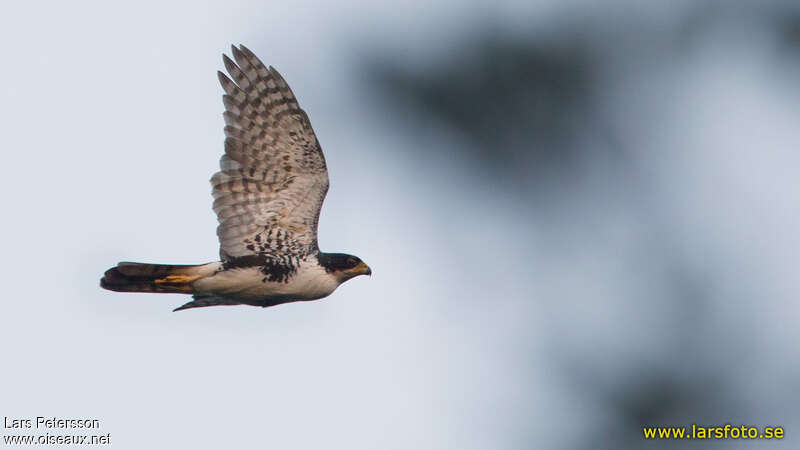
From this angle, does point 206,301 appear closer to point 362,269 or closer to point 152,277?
point 152,277

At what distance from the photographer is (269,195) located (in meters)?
9.84

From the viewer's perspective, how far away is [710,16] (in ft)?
43.2

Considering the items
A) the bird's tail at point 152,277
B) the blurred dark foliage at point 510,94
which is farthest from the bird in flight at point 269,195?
the blurred dark foliage at point 510,94

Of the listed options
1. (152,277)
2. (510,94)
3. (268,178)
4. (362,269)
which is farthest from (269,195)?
(510,94)

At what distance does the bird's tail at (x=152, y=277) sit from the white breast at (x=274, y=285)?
9 centimetres

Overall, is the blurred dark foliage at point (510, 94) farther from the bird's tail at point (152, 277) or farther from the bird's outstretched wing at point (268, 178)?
the bird's tail at point (152, 277)

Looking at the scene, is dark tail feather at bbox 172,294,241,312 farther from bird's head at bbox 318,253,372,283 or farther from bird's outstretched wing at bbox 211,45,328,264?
bird's head at bbox 318,253,372,283

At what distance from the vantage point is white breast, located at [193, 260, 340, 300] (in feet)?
31.4

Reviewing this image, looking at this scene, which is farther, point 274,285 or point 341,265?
point 341,265

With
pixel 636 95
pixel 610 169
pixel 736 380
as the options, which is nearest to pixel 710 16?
pixel 636 95

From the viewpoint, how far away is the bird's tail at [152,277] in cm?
941

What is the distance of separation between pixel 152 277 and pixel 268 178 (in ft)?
3.41

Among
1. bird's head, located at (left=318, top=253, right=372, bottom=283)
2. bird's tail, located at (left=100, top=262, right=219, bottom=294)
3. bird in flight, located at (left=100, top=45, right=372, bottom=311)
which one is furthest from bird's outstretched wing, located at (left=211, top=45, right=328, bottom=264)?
bird's tail, located at (left=100, top=262, right=219, bottom=294)

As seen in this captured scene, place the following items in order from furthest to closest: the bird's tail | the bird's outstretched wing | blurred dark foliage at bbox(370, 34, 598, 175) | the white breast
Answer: blurred dark foliage at bbox(370, 34, 598, 175)
the bird's outstretched wing
the white breast
the bird's tail
